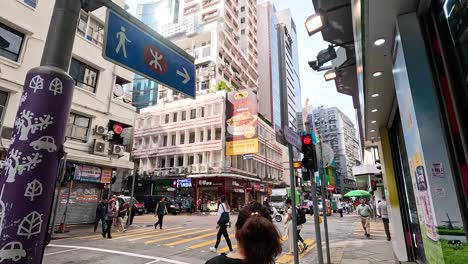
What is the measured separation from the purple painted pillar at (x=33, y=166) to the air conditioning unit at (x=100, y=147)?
1610 centimetres

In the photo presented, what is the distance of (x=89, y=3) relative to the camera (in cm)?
250

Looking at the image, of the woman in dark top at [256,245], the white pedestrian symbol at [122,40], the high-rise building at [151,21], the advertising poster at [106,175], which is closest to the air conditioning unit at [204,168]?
the advertising poster at [106,175]

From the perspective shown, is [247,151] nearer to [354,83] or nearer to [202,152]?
[202,152]

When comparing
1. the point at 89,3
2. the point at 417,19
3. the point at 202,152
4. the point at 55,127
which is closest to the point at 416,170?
the point at 417,19

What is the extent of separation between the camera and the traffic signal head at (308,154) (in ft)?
21.5

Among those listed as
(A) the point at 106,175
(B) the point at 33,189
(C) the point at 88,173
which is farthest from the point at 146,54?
(A) the point at 106,175

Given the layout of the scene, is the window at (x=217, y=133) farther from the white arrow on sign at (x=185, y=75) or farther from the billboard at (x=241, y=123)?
the white arrow on sign at (x=185, y=75)

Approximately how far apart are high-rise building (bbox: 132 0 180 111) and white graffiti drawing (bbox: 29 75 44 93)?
57.9m

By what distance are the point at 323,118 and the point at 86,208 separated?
104 meters

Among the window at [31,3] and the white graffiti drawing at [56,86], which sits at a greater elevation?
the window at [31,3]

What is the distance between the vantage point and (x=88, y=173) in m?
16.5

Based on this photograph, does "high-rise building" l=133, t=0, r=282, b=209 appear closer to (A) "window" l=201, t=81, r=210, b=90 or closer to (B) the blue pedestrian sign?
(A) "window" l=201, t=81, r=210, b=90

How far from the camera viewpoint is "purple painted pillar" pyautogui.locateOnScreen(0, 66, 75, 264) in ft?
5.49

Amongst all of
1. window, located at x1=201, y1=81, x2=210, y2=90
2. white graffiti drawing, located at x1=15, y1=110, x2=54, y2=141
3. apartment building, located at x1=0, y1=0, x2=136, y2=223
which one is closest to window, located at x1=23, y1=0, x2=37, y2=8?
apartment building, located at x1=0, y1=0, x2=136, y2=223
